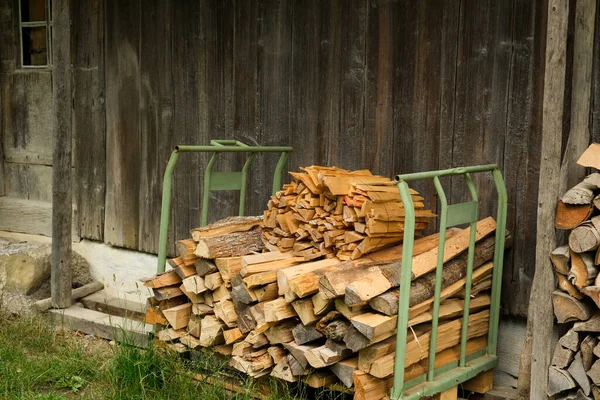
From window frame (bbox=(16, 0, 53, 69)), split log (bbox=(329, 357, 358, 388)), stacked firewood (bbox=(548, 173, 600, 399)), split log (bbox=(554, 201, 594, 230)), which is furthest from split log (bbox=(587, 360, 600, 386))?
window frame (bbox=(16, 0, 53, 69))

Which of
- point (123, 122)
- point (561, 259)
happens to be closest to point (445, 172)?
point (561, 259)

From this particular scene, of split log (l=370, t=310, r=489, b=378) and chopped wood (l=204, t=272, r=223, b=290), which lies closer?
split log (l=370, t=310, r=489, b=378)

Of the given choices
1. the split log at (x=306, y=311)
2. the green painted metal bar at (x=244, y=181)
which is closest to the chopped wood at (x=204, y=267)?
the split log at (x=306, y=311)

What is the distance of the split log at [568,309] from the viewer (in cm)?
431

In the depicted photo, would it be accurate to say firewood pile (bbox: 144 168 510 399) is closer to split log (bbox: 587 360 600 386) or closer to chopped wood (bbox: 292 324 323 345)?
chopped wood (bbox: 292 324 323 345)

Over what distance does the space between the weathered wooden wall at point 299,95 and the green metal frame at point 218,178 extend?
200 mm

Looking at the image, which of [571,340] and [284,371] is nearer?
[571,340]

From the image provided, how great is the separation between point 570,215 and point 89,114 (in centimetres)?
448

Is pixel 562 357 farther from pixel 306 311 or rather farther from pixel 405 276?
pixel 306 311

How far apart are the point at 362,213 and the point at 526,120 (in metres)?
1.13

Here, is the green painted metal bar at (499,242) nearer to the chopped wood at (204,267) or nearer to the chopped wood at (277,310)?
the chopped wood at (277,310)

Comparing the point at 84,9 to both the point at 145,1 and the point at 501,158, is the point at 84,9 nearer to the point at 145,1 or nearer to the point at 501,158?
the point at 145,1

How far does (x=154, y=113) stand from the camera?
7012 millimetres

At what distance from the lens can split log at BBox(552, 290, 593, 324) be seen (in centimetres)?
431
